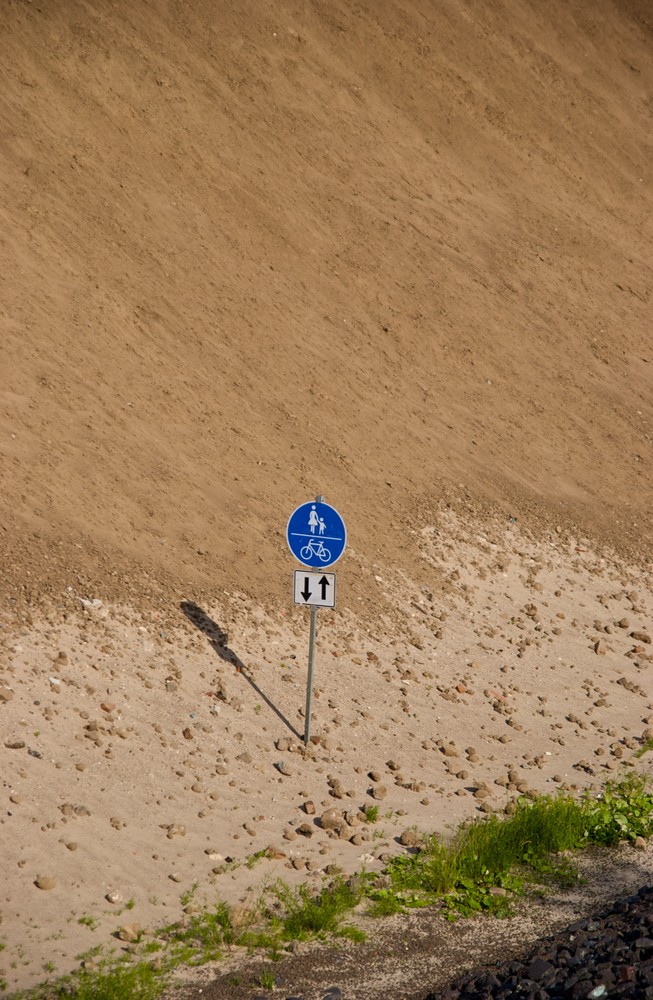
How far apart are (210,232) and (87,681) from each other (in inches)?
387

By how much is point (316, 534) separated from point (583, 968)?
173 inches

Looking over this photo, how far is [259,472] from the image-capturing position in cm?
1352

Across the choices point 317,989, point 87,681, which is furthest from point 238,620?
point 317,989

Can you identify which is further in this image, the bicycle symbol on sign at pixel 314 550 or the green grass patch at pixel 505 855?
the bicycle symbol on sign at pixel 314 550

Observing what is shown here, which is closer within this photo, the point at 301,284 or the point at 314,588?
the point at 314,588

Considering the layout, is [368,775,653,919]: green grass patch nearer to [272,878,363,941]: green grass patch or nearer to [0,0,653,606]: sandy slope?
[272,878,363,941]: green grass patch

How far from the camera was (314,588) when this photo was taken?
9.33 meters

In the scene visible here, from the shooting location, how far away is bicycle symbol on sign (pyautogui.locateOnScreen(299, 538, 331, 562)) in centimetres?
932

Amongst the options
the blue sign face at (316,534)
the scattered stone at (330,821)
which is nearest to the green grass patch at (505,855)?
the scattered stone at (330,821)

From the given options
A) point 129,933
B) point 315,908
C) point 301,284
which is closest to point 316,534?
point 315,908

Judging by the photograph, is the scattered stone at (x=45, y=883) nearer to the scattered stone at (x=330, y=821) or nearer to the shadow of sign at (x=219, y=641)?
the scattered stone at (x=330, y=821)

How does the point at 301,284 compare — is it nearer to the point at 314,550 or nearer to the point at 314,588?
the point at 314,550

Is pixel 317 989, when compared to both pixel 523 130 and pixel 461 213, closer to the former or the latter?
pixel 461 213

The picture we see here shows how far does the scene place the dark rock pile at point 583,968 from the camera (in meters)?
5.50
